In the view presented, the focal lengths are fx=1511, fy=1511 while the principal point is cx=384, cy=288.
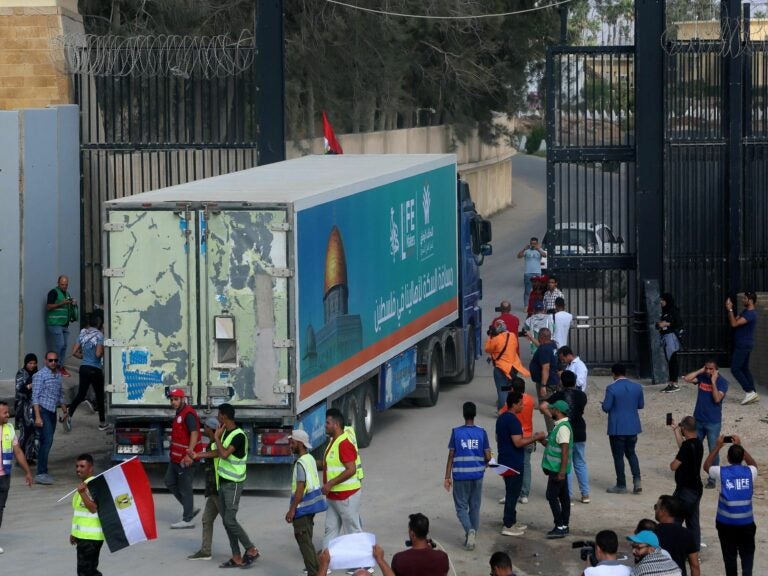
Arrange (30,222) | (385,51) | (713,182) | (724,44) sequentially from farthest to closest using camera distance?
(385,51) → (713,182) → (724,44) → (30,222)

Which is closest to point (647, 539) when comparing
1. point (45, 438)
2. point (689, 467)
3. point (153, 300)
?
point (689, 467)

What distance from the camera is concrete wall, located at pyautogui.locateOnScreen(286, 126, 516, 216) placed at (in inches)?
1672

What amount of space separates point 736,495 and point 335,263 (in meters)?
6.01

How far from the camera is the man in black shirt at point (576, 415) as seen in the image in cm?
1532

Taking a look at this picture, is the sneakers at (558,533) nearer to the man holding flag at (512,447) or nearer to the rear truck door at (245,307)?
the man holding flag at (512,447)

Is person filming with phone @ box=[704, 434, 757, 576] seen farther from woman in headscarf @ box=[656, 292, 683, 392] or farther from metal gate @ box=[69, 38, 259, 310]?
metal gate @ box=[69, 38, 259, 310]

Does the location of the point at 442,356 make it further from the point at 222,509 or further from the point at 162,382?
the point at 222,509

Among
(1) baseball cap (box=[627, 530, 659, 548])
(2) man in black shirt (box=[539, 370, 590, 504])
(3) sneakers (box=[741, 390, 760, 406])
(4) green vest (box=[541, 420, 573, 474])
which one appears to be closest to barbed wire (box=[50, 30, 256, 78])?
(3) sneakers (box=[741, 390, 760, 406])

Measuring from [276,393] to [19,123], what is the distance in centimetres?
809

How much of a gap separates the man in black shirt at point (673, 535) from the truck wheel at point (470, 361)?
12206 mm

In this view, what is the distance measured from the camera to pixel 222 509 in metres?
13.6

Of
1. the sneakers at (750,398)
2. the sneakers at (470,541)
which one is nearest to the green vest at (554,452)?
the sneakers at (470,541)

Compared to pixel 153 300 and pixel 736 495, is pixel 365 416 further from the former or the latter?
pixel 736 495

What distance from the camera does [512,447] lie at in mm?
14672
